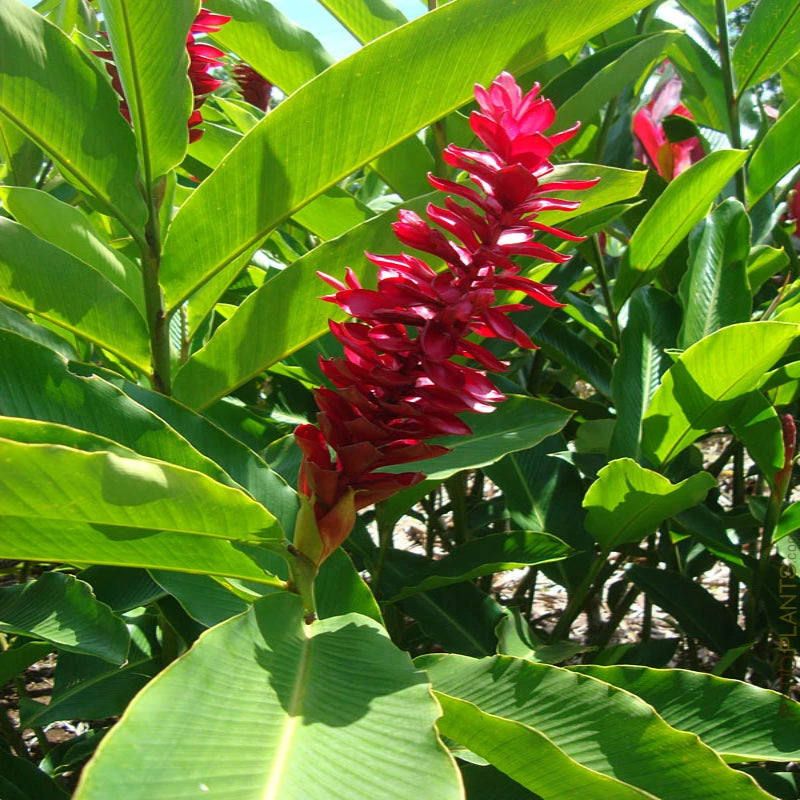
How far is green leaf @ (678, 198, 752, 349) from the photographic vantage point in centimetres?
149

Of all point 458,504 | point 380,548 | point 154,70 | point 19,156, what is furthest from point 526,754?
point 19,156

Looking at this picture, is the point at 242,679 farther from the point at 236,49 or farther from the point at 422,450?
the point at 236,49

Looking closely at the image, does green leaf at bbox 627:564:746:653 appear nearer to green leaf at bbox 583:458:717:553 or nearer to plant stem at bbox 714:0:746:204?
green leaf at bbox 583:458:717:553

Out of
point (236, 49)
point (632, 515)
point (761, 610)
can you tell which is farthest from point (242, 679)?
point (761, 610)

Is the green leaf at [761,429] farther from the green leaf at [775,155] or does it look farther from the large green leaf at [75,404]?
the large green leaf at [75,404]

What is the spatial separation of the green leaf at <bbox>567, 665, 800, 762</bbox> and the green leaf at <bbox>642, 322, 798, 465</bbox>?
16.7 inches

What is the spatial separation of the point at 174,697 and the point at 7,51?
2.43 feet

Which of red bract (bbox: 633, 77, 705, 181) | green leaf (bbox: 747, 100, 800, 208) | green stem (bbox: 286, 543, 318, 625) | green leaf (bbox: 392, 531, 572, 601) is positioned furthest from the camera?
red bract (bbox: 633, 77, 705, 181)

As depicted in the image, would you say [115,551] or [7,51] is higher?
[7,51]

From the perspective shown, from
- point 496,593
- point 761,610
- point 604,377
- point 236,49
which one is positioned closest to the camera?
point 236,49

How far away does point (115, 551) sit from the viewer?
0.86 metres

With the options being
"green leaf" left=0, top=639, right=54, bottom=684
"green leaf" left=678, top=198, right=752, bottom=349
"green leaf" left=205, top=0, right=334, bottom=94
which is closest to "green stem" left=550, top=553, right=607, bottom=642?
"green leaf" left=678, top=198, right=752, bottom=349

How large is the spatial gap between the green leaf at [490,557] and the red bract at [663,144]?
3.22ft

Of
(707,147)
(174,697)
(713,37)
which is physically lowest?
(174,697)
